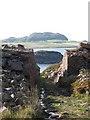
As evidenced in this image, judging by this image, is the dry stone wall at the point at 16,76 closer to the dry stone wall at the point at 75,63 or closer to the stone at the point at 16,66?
the stone at the point at 16,66

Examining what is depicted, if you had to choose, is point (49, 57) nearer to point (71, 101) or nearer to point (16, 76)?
point (16, 76)

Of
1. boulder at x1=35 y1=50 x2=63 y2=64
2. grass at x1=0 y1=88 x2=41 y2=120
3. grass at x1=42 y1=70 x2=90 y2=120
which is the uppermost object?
grass at x1=0 y1=88 x2=41 y2=120

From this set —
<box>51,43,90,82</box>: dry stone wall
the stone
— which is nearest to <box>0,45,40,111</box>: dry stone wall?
the stone

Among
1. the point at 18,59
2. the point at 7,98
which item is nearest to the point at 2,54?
the point at 18,59

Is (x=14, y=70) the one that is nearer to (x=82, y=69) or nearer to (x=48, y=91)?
(x=48, y=91)

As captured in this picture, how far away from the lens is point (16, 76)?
23312 millimetres

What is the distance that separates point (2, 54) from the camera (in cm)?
2700

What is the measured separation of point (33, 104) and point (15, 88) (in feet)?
10.1

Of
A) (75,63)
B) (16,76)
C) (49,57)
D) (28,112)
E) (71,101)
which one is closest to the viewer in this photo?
(28,112)

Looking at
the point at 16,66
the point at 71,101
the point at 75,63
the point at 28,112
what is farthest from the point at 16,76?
the point at 28,112

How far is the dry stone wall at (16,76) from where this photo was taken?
1792 centimetres

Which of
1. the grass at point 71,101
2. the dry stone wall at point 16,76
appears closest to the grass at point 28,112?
the dry stone wall at point 16,76

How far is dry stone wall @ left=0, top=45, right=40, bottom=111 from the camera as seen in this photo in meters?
17.9

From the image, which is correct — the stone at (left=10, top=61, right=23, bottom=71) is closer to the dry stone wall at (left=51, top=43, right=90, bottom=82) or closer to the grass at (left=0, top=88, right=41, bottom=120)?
the dry stone wall at (left=51, top=43, right=90, bottom=82)
